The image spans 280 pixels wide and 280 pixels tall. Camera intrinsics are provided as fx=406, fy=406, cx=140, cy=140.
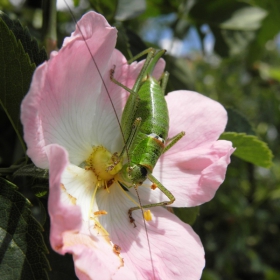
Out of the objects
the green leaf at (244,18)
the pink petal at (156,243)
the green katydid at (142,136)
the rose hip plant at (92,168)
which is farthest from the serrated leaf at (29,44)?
the green leaf at (244,18)

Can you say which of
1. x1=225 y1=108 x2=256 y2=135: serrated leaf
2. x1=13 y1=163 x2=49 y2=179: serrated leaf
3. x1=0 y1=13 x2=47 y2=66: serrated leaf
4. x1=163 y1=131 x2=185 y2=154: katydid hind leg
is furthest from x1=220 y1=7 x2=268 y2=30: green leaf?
x1=13 y1=163 x2=49 y2=179: serrated leaf

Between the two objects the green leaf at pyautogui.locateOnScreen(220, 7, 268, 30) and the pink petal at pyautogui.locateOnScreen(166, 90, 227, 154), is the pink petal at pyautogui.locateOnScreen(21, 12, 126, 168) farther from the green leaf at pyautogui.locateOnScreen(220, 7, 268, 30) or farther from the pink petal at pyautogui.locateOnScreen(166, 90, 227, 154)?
the green leaf at pyautogui.locateOnScreen(220, 7, 268, 30)

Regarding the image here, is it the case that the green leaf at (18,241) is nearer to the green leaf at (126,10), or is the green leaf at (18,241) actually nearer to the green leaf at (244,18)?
the green leaf at (126,10)

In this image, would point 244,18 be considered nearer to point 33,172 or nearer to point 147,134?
point 147,134

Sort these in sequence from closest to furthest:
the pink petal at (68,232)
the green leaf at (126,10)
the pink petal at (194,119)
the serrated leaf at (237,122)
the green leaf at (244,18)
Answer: the pink petal at (68,232)
the pink petal at (194,119)
the serrated leaf at (237,122)
the green leaf at (126,10)
the green leaf at (244,18)

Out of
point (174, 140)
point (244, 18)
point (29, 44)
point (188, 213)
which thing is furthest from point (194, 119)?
point (244, 18)

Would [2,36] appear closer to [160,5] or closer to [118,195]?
[118,195]

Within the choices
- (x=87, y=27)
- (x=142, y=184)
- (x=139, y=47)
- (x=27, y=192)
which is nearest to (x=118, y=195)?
(x=142, y=184)
